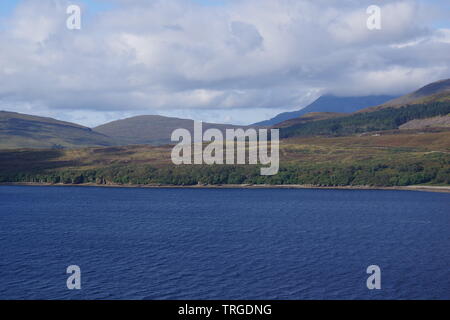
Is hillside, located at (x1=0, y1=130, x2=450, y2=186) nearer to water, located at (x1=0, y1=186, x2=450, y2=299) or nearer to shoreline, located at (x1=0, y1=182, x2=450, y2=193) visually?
shoreline, located at (x1=0, y1=182, x2=450, y2=193)

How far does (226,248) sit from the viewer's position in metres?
71.5

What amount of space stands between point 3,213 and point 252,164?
92.9 metres

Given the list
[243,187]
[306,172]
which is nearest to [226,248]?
[243,187]

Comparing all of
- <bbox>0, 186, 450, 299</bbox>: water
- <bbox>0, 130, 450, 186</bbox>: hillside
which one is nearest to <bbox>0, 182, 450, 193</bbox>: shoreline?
<bbox>0, 130, 450, 186</bbox>: hillside

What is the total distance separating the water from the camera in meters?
52.7

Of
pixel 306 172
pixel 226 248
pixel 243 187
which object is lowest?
pixel 226 248

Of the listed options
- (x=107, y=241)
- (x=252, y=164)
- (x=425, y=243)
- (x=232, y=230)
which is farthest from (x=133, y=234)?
(x=252, y=164)

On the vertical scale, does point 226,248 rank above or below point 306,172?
below

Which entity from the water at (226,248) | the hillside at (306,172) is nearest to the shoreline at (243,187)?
the hillside at (306,172)

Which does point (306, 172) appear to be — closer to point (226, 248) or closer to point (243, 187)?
point (243, 187)

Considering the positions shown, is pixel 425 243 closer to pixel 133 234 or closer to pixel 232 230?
pixel 232 230

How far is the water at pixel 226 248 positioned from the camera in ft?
173

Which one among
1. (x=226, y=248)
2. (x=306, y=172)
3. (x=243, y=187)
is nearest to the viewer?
(x=226, y=248)
